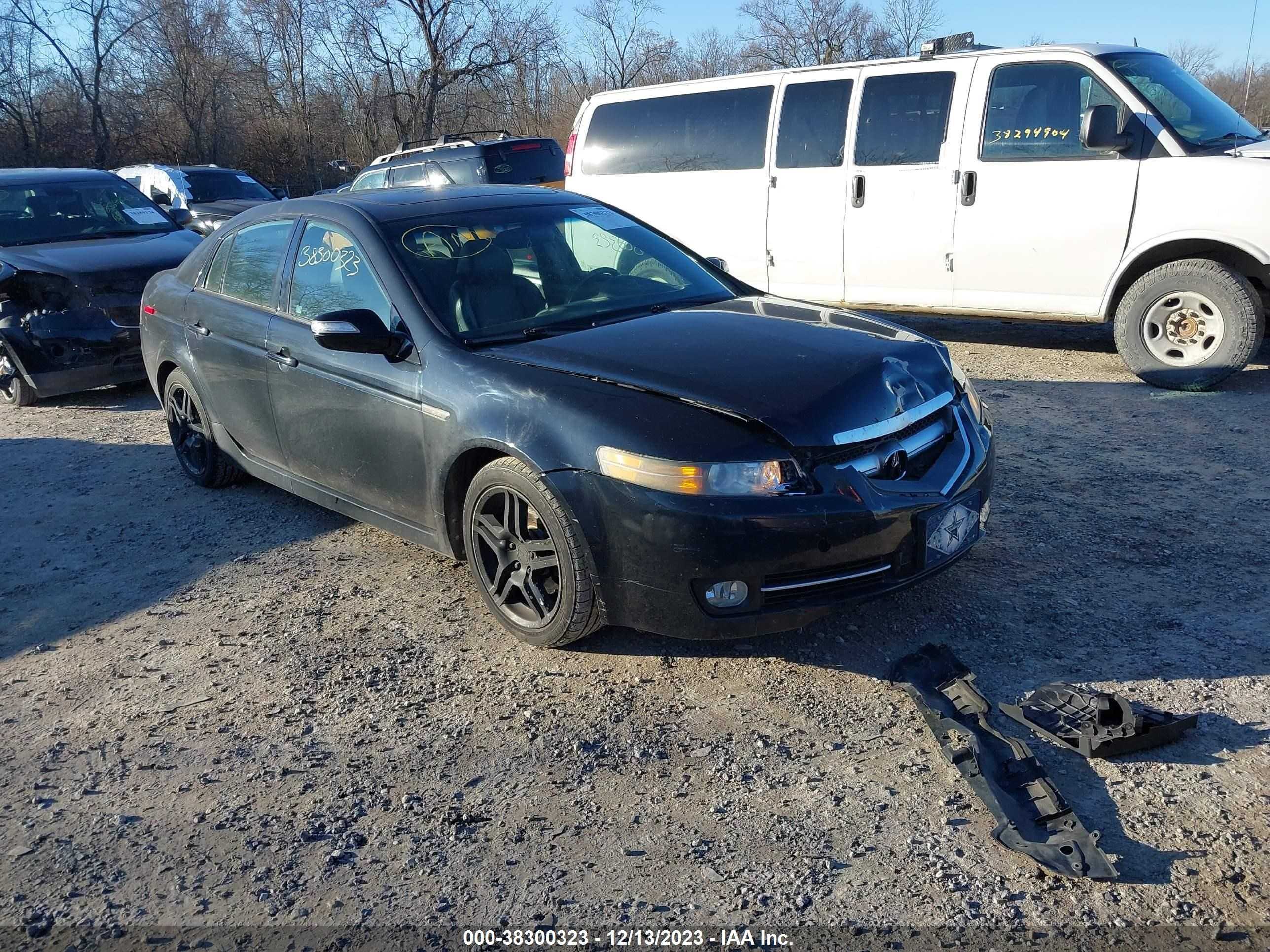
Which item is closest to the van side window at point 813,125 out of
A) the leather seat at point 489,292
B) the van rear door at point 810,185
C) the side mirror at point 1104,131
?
the van rear door at point 810,185

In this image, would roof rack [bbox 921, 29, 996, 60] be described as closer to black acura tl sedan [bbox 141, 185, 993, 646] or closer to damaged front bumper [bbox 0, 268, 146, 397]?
black acura tl sedan [bbox 141, 185, 993, 646]

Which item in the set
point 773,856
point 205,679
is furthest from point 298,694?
point 773,856

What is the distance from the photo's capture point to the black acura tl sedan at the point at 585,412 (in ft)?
10.6

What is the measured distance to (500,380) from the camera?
3637 mm

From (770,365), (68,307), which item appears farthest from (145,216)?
(770,365)

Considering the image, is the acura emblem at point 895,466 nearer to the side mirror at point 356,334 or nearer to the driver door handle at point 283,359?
the side mirror at point 356,334

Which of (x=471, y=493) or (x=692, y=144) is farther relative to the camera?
(x=692, y=144)

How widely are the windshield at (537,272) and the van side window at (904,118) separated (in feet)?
11.8

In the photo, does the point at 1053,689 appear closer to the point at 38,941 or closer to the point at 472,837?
the point at 472,837

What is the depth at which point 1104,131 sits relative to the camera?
6660 millimetres

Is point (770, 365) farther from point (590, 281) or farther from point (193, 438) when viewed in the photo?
point (193, 438)

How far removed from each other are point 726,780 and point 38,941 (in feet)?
5.85

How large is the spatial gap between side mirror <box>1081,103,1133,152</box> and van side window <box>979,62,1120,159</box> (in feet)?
0.48

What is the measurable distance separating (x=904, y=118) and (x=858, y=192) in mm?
616
